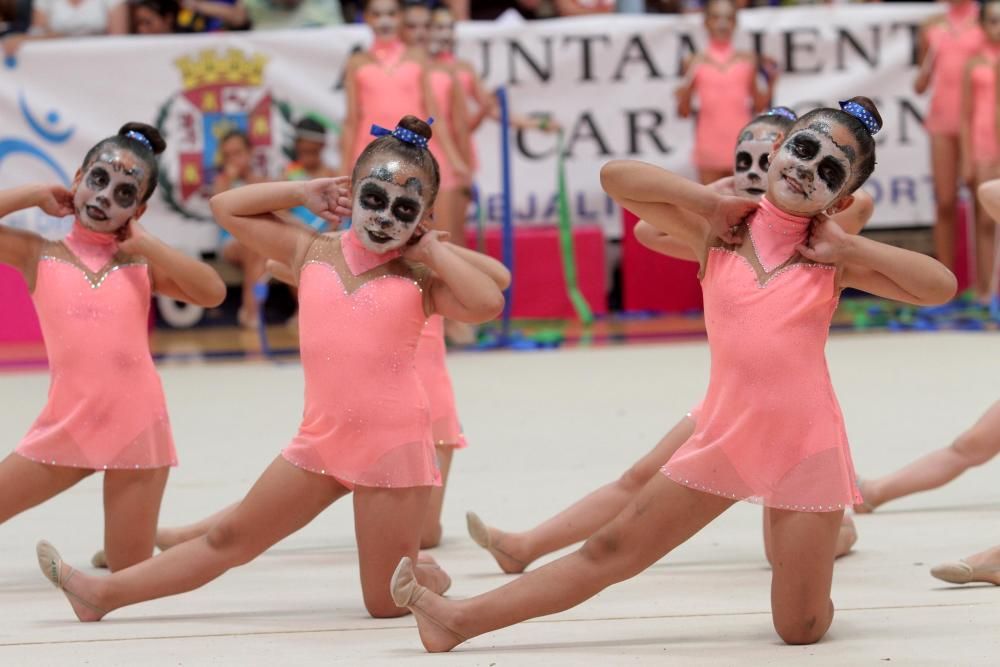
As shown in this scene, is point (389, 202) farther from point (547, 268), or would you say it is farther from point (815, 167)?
point (547, 268)

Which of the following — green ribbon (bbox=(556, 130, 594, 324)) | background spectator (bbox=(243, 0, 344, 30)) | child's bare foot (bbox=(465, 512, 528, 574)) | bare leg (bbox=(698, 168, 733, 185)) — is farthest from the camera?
background spectator (bbox=(243, 0, 344, 30))

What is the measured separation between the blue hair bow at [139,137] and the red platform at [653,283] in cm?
590

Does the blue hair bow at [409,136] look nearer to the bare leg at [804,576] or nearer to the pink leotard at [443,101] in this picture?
the bare leg at [804,576]

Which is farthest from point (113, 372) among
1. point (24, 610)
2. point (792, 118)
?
point (792, 118)

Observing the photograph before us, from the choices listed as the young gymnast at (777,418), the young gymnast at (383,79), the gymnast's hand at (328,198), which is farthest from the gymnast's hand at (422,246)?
the young gymnast at (383,79)

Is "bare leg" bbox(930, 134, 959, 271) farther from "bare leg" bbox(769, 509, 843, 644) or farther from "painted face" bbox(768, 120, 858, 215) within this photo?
"bare leg" bbox(769, 509, 843, 644)

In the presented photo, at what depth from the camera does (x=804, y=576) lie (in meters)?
3.15

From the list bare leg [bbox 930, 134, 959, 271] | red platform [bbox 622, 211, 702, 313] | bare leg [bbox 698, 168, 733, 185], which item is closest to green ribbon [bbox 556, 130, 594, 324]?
red platform [bbox 622, 211, 702, 313]

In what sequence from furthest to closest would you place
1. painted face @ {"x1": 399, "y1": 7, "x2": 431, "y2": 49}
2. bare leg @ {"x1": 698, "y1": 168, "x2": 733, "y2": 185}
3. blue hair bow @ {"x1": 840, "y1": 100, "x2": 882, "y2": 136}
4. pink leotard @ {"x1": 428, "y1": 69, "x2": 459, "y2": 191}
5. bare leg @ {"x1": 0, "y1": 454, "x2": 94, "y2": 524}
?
bare leg @ {"x1": 698, "y1": 168, "x2": 733, "y2": 185}
painted face @ {"x1": 399, "y1": 7, "x2": 431, "y2": 49}
pink leotard @ {"x1": 428, "y1": 69, "x2": 459, "y2": 191}
bare leg @ {"x1": 0, "y1": 454, "x2": 94, "y2": 524}
blue hair bow @ {"x1": 840, "y1": 100, "x2": 882, "y2": 136}

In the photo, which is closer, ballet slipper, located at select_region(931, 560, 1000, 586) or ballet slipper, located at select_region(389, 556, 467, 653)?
ballet slipper, located at select_region(389, 556, 467, 653)

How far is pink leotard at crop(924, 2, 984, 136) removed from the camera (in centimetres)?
920

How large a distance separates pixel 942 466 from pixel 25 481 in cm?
249

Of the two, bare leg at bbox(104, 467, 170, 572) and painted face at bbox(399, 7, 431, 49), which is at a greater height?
painted face at bbox(399, 7, 431, 49)

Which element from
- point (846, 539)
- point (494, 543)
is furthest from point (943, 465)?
point (494, 543)
